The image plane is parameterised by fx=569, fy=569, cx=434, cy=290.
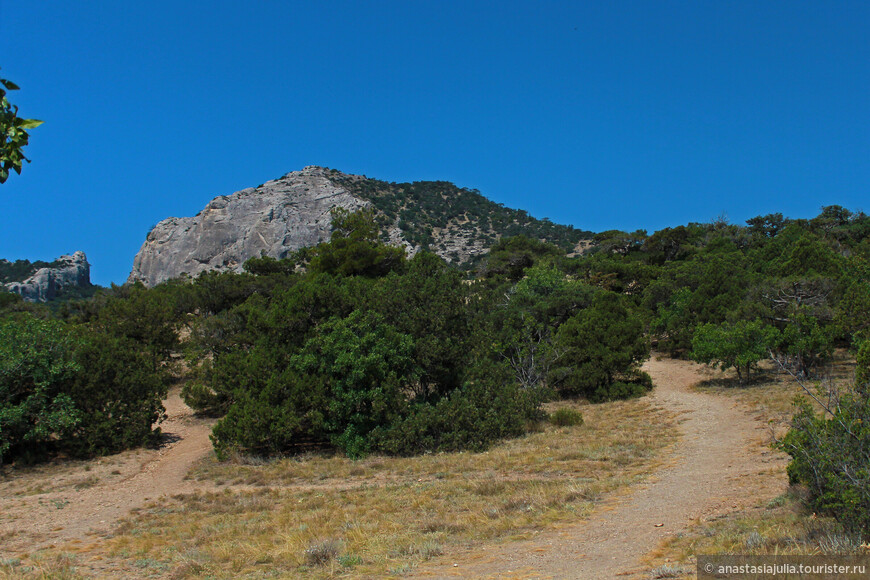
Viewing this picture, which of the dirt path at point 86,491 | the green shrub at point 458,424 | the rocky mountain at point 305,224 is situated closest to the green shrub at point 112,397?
the dirt path at point 86,491

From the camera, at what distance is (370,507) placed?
32.1 ft

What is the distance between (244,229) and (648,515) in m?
90.7

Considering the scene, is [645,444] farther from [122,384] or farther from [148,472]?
[122,384]

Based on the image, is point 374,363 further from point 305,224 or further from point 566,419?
point 305,224

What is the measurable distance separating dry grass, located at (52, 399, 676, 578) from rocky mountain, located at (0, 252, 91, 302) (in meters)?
90.1

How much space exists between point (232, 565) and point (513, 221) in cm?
8977

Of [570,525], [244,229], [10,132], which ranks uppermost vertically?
[244,229]

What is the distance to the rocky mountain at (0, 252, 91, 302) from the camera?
8938 cm

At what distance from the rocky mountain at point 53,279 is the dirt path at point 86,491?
8316cm

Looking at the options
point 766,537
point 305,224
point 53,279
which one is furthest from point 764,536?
point 53,279

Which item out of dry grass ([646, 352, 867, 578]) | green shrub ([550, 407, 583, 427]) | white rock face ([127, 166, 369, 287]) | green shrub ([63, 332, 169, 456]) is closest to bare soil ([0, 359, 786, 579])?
dry grass ([646, 352, 867, 578])

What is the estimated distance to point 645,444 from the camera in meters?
13.8

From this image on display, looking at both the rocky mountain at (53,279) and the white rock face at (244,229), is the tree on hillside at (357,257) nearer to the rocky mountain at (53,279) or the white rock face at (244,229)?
the white rock face at (244,229)

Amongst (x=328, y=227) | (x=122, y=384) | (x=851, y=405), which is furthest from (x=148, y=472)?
(x=328, y=227)
